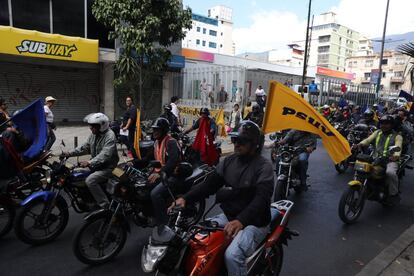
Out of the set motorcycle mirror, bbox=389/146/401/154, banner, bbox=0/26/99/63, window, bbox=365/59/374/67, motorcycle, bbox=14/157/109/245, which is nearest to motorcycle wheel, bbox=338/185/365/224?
motorcycle mirror, bbox=389/146/401/154

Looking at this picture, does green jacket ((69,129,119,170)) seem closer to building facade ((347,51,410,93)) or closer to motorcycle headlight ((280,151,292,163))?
motorcycle headlight ((280,151,292,163))

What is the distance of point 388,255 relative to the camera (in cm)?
Result: 424

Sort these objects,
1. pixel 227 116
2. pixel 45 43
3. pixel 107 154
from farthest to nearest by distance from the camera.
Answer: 1. pixel 227 116
2. pixel 45 43
3. pixel 107 154

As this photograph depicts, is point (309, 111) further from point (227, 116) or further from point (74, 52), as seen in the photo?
point (74, 52)

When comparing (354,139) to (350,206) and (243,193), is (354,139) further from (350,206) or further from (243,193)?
(243,193)

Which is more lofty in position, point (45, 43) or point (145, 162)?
point (45, 43)

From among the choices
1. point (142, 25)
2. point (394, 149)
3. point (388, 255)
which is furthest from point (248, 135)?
point (142, 25)

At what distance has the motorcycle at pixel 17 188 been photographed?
4320mm

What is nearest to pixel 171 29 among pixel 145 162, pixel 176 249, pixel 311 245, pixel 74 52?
pixel 74 52

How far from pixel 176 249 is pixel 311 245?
107 inches

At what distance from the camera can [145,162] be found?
5062 mm

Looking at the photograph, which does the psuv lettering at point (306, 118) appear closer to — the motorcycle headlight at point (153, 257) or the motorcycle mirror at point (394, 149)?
the motorcycle mirror at point (394, 149)

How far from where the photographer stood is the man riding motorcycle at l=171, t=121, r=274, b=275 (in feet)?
8.73

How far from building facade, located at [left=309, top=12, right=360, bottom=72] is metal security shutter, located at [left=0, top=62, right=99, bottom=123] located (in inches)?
3417
